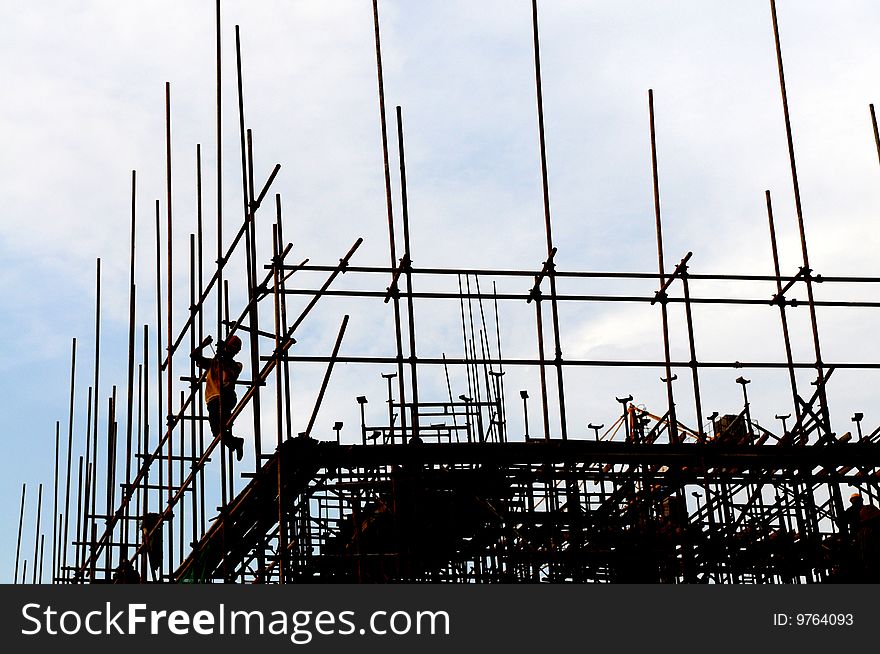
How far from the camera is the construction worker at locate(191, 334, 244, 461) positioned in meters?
17.1

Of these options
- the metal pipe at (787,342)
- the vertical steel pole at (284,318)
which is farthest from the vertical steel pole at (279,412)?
the metal pipe at (787,342)

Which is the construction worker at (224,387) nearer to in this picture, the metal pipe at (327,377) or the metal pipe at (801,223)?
the metal pipe at (327,377)

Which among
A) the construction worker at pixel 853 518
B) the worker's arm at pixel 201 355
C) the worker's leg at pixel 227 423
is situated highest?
the worker's arm at pixel 201 355

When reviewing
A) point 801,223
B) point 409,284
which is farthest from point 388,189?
point 801,223

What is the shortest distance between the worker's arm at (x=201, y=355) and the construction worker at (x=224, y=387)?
0.98 feet

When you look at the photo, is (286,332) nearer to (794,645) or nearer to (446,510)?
(446,510)

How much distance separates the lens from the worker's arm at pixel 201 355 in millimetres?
17812

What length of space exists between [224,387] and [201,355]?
104cm

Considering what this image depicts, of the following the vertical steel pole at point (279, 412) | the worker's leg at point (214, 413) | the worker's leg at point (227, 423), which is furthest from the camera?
the worker's leg at point (214, 413)

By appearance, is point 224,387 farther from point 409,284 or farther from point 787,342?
point 787,342

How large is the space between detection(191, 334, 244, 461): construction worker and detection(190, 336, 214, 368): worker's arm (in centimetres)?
30

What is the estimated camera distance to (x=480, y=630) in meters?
11.0

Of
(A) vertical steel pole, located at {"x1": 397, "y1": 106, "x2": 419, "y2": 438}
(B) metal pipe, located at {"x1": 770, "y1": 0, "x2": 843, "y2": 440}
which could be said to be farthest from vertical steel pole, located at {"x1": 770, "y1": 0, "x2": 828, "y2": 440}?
(A) vertical steel pole, located at {"x1": 397, "y1": 106, "x2": 419, "y2": 438}

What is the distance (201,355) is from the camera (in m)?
18.0
